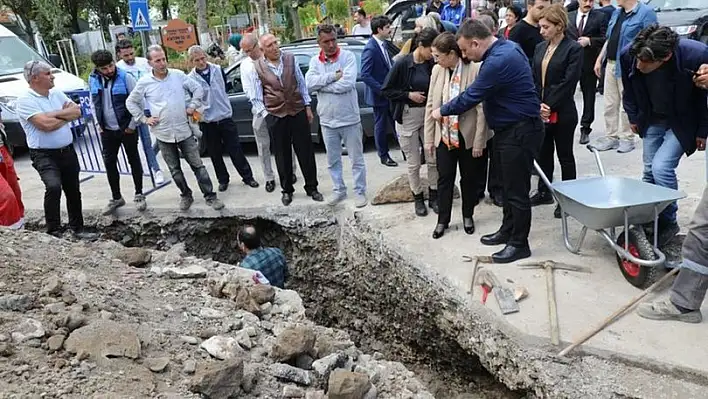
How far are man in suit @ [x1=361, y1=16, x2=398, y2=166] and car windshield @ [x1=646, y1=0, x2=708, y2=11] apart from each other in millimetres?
5341

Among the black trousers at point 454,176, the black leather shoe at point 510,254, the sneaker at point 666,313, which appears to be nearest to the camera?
the sneaker at point 666,313

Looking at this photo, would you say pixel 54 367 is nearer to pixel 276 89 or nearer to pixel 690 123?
pixel 276 89

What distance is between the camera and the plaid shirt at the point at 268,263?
5.10m

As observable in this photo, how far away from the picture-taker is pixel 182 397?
2768 millimetres

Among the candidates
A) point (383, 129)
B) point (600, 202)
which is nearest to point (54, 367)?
point (600, 202)

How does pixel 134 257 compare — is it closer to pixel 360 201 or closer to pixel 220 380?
pixel 360 201

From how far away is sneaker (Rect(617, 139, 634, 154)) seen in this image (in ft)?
22.3

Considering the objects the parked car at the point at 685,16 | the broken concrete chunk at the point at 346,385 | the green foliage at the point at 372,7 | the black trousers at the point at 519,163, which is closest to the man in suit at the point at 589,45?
the parked car at the point at 685,16

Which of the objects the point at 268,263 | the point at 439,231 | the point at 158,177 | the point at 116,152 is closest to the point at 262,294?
the point at 268,263

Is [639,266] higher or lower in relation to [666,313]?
higher

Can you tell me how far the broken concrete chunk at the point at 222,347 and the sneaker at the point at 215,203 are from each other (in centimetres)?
314

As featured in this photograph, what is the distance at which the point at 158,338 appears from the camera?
334 centimetres

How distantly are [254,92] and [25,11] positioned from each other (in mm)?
23495

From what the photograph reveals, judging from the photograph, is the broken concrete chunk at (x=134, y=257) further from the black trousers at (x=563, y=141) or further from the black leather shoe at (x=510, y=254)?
the black trousers at (x=563, y=141)
